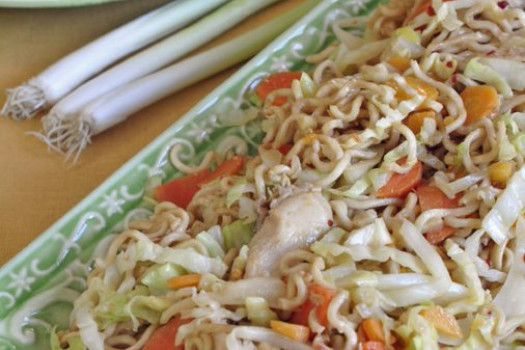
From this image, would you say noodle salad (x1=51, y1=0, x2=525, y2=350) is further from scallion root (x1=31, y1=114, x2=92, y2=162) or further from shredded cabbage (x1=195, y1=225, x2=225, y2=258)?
scallion root (x1=31, y1=114, x2=92, y2=162)

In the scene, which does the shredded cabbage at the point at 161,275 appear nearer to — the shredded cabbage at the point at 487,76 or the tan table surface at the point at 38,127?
the tan table surface at the point at 38,127

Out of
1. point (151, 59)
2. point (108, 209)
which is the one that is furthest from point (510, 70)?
point (151, 59)

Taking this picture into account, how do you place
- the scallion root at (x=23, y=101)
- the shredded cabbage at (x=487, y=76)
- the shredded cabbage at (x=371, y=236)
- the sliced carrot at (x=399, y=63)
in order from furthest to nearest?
the scallion root at (x=23, y=101) < the sliced carrot at (x=399, y=63) < the shredded cabbage at (x=487, y=76) < the shredded cabbage at (x=371, y=236)

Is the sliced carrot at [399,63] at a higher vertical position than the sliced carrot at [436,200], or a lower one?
higher

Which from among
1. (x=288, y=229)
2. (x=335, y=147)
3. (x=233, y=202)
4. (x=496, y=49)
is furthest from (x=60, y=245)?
(x=496, y=49)

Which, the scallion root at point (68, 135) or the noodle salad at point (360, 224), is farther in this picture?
the scallion root at point (68, 135)

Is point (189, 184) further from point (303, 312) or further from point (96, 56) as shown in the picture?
point (96, 56)

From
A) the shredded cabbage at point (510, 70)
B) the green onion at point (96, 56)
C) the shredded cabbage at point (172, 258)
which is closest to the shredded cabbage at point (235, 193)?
the shredded cabbage at point (172, 258)
